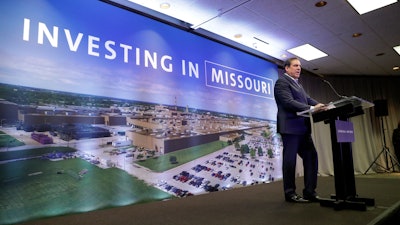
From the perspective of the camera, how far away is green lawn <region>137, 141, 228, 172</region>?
123 inches

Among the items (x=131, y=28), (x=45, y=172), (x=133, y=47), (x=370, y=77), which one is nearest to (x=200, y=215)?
(x=45, y=172)

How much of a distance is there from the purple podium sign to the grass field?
2.05 meters

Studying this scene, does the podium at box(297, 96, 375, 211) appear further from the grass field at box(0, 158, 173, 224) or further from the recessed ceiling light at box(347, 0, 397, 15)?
the recessed ceiling light at box(347, 0, 397, 15)

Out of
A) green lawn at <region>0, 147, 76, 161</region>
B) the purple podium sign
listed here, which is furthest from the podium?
green lawn at <region>0, 147, 76, 161</region>

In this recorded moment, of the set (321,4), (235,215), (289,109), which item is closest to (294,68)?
(289,109)

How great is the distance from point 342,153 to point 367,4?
267 centimetres

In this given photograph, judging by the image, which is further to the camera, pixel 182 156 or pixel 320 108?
pixel 182 156

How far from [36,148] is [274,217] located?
2133 mm

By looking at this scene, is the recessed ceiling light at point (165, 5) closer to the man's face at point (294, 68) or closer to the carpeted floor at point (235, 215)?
the man's face at point (294, 68)

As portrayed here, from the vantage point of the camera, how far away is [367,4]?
11.8ft

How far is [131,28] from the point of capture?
3311 mm

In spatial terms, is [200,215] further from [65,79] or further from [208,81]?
[208,81]

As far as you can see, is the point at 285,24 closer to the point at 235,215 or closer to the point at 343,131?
the point at 343,131

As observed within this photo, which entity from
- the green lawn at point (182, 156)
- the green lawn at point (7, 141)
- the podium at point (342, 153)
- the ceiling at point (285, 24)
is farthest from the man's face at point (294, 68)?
the green lawn at point (7, 141)
